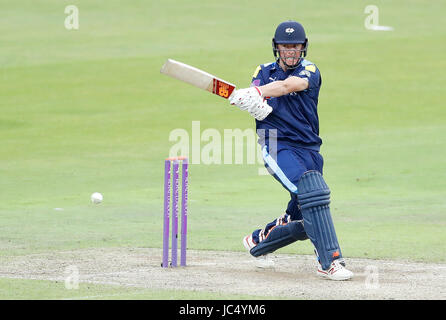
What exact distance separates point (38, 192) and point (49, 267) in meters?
4.87

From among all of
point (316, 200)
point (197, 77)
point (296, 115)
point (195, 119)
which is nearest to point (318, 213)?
point (316, 200)

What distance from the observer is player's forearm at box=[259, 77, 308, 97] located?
289 inches

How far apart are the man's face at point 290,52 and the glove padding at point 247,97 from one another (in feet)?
1.52

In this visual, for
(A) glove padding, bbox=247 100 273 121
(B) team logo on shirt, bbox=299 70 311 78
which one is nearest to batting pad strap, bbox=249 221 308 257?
(A) glove padding, bbox=247 100 273 121

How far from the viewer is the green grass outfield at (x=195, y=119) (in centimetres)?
998

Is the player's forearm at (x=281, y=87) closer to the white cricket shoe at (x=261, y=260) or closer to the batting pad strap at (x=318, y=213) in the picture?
the batting pad strap at (x=318, y=213)

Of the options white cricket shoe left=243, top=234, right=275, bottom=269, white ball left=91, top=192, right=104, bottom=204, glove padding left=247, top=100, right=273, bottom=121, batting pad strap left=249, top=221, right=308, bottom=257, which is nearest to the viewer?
glove padding left=247, top=100, right=273, bottom=121

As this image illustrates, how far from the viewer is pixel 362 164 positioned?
14664mm

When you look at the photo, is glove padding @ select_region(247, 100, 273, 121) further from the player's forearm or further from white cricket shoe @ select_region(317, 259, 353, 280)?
white cricket shoe @ select_region(317, 259, 353, 280)

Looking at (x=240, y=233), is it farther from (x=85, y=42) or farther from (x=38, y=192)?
(x=85, y=42)

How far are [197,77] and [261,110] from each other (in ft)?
1.82

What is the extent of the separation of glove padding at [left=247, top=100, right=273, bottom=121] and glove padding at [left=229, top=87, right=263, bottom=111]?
33 mm

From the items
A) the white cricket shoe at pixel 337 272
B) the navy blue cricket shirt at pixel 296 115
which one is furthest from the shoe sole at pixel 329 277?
the navy blue cricket shirt at pixel 296 115
